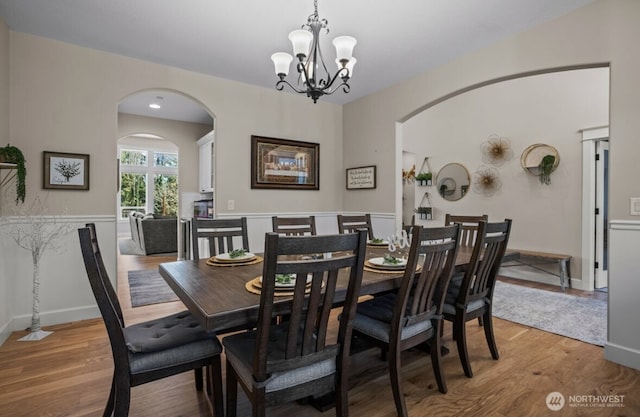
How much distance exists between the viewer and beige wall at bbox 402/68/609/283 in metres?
4.22

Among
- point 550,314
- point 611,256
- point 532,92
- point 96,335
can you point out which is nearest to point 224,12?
point 96,335

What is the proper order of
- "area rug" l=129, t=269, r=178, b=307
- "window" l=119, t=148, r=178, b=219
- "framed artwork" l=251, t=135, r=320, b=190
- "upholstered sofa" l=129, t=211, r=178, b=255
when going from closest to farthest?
"area rug" l=129, t=269, r=178, b=307 < "framed artwork" l=251, t=135, r=320, b=190 < "upholstered sofa" l=129, t=211, r=178, b=255 < "window" l=119, t=148, r=178, b=219

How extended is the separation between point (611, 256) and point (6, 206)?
485 centimetres

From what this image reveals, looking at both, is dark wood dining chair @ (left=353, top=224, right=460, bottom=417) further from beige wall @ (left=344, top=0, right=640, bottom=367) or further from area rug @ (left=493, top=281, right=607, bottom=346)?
area rug @ (left=493, top=281, right=607, bottom=346)

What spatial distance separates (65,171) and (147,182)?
7097 mm

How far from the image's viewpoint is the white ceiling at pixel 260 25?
2.41 metres

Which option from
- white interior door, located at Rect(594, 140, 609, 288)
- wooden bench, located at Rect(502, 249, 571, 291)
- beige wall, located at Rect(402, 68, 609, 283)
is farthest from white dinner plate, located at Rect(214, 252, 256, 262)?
white interior door, located at Rect(594, 140, 609, 288)

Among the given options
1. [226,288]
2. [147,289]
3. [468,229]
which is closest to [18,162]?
[147,289]

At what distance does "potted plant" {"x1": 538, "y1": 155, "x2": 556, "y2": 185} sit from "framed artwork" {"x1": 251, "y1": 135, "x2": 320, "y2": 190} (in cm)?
316

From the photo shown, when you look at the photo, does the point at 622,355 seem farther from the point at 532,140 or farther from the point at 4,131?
the point at 4,131

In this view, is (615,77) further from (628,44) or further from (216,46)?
(216,46)

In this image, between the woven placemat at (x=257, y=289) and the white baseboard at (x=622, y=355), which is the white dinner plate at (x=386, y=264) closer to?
the woven placemat at (x=257, y=289)

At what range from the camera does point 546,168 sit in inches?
174

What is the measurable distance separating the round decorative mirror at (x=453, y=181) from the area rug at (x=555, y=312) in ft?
6.18
